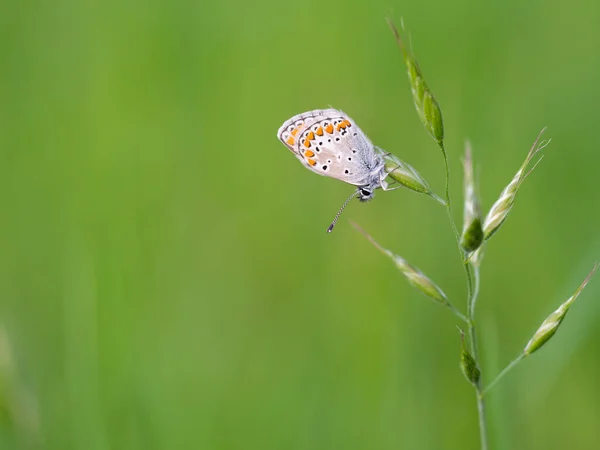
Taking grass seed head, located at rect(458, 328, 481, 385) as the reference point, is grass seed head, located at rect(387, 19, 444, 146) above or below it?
above

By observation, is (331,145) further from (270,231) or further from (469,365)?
(270,231)

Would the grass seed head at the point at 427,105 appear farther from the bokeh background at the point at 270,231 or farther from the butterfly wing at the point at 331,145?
the bokeh background at the point at 270,231

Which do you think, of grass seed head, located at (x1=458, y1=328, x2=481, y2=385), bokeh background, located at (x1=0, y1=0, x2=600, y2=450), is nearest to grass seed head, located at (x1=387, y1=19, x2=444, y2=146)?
grass seed head, located at (x1=458, y1=328, x2=481, y2=385)

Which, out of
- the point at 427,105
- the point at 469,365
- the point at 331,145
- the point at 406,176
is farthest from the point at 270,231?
the point at 469,365

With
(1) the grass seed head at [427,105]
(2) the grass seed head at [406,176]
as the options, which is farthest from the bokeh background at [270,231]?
(1) the grass seed head at [427,105]

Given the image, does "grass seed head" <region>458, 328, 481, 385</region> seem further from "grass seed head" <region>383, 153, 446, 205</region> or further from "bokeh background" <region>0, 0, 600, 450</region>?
"bokeh background" <region>0, 0, 600, 450</region>

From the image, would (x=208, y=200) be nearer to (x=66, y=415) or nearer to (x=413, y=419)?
(x=66, y=415)

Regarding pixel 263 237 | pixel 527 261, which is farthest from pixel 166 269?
pixel 527 261
